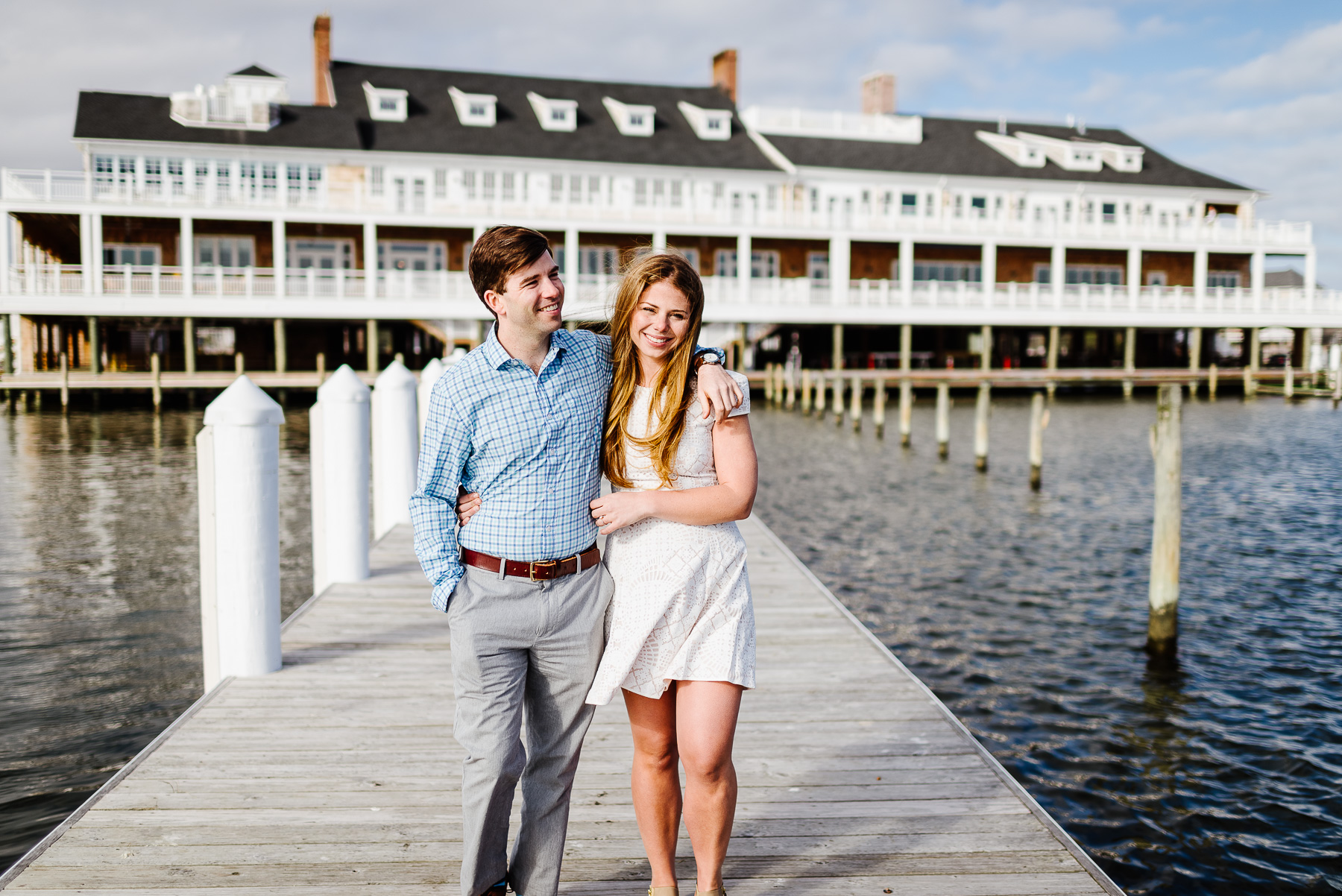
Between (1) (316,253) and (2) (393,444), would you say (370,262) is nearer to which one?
(1) (316,253)

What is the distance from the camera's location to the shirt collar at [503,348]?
10.0 feet

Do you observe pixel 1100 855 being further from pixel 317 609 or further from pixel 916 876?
pixel 317 609

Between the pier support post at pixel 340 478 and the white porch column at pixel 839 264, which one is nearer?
the pier support post at pixel 340 478

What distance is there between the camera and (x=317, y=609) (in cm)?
725

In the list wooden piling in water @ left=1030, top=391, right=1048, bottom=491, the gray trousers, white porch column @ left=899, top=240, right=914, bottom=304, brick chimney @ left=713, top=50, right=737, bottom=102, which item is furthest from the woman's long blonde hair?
brick chimney @ left=713, top=50, right=737, bottom=102

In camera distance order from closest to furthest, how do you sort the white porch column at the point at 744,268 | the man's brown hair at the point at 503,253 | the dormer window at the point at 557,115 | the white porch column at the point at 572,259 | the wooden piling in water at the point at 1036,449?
the man's brown hair at the point at 503,253 < the wooden piling in water at the point at 1036,449 < the white porch column at the point at 572,259 < the white porch column at the point at 744,268 < the dormer window at the point at 557,115

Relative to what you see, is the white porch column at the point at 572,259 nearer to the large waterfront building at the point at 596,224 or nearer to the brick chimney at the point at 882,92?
the large waterfront building at the point at 596,224

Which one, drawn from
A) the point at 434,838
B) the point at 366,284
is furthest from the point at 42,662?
the point at 366,284

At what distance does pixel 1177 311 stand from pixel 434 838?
149 ft

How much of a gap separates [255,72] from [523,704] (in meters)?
42.4

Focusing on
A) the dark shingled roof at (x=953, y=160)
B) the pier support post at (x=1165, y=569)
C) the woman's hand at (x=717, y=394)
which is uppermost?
the dark shingled roof at (x=953, y=160)

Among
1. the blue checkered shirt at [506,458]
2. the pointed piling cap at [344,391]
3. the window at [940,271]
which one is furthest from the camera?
the window at [940,271]

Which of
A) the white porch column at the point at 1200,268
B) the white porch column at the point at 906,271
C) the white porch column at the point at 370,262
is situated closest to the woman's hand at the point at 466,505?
the white porch column at the point at 370,262

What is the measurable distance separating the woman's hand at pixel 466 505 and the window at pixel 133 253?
3945 cm
